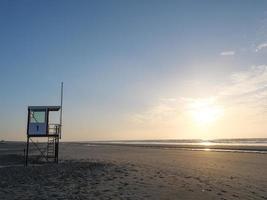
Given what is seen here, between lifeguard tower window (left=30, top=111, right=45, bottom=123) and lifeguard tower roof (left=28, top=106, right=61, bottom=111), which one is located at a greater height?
lifeguard tower roof (left=28, top=106, right=61, bottom=111)

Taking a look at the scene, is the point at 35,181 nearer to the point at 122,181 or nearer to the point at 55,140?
the point at 122,181

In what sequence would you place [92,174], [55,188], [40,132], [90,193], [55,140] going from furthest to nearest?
[55,140], [40,132], [92,174], [55,188], [90,193]

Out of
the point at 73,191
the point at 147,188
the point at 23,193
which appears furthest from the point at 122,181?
the point at 23,193

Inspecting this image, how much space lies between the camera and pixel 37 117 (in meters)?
35.8

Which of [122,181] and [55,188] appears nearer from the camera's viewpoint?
[55,188]

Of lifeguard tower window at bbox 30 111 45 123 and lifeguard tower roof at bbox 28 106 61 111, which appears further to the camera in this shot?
lifeguard tower window at bbox 30 111 45 123

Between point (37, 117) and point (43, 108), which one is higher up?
point (43, 108)

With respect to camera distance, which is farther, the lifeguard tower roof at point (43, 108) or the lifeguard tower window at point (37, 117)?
the lifeguard tower window at point (37, 117)

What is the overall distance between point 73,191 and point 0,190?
12.0 ft

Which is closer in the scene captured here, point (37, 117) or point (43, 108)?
point (43, 108)

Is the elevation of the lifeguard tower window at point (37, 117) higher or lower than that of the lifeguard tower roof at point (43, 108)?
lower

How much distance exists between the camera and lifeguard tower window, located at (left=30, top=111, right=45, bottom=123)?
117 feet

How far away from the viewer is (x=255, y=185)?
2327 centimetres

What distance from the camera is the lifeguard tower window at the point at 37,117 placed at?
35.5 metres
